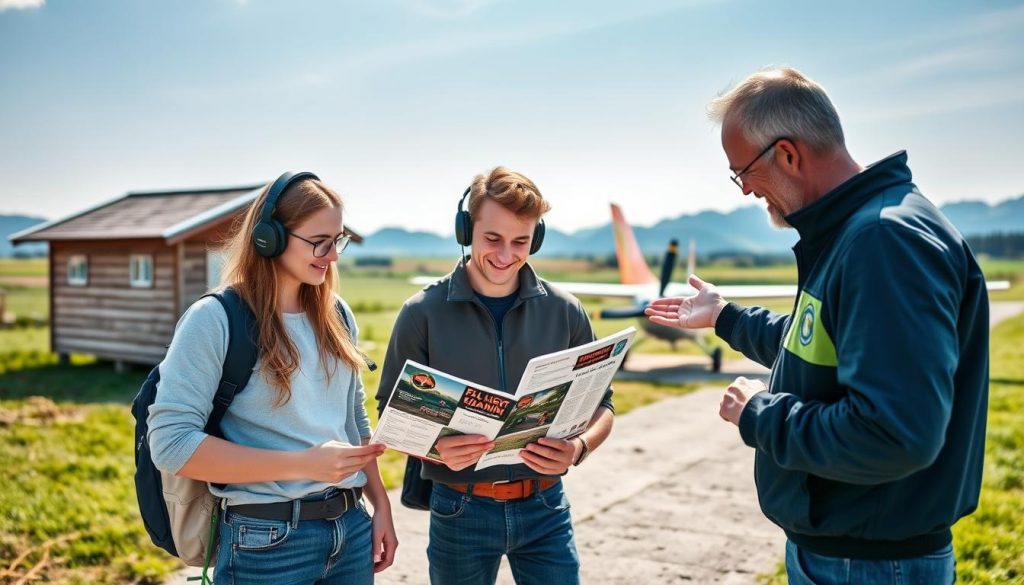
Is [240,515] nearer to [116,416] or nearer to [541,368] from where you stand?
[541,368]

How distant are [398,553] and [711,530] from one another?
216 cm

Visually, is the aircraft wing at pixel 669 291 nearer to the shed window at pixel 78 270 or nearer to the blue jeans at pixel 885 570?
the shed window at pixel 78 270

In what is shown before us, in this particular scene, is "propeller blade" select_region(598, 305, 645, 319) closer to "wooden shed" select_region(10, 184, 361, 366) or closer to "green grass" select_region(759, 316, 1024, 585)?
"wooden shed" select_region(10, 184, 361, 366)

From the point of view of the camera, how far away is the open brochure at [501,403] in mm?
2107

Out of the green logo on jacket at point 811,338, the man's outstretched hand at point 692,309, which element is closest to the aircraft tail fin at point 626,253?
the man's outstretched hand at point 692,309

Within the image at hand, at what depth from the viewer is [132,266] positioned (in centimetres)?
1401

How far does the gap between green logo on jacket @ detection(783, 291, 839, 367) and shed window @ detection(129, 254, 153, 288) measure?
44.9ft

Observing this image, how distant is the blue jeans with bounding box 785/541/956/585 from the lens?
1.78 metres

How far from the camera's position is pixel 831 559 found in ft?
6.08

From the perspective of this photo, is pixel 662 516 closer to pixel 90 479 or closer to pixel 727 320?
pixel 727 320

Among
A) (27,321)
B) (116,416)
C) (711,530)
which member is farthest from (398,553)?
(27,321)

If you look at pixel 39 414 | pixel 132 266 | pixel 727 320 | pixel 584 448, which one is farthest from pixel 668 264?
pixel 584 448

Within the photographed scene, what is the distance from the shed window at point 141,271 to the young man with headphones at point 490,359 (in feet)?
40.8

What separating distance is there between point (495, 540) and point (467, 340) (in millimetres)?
699
